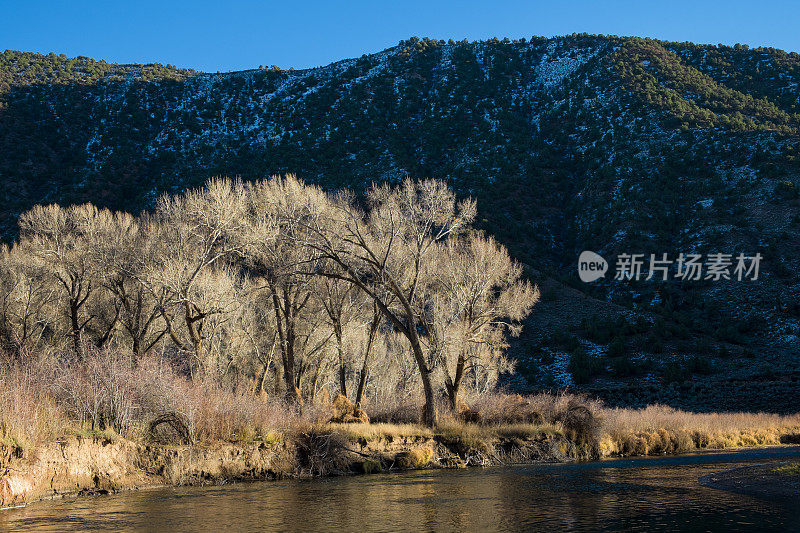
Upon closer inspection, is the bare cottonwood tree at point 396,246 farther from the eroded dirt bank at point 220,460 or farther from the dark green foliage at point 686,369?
the dark green foliage at point 686,369

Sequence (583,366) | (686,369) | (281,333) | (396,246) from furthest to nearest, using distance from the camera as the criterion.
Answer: (583,366)
(686,369)
(281,333)
(396,246)

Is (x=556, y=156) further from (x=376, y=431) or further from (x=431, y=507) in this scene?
(x=431, y=507)

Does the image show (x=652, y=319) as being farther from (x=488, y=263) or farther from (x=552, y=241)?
(x=488, y=263)

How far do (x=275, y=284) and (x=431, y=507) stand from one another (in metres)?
16.4

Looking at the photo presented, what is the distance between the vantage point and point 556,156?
91312 mm

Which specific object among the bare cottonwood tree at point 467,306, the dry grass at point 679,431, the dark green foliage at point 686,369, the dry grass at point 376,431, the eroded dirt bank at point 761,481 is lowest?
the dry grass at point 679,431

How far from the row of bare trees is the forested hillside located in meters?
25.5

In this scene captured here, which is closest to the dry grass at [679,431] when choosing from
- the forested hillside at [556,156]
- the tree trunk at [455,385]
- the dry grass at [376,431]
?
the tree trunk at [455,385]

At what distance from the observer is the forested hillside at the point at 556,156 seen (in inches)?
2470

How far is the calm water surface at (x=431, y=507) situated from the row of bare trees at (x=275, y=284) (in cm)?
797

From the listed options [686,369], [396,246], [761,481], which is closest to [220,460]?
[396,246]

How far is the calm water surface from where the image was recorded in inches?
556

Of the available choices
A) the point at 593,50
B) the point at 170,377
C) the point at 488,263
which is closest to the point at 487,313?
the point at 488,263

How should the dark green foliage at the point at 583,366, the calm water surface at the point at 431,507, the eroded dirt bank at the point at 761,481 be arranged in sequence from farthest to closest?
the dark green foliage at the point at 583,366
the eroded dirt bank at the point at 761,481
the calm water surface at the point at 431,507
